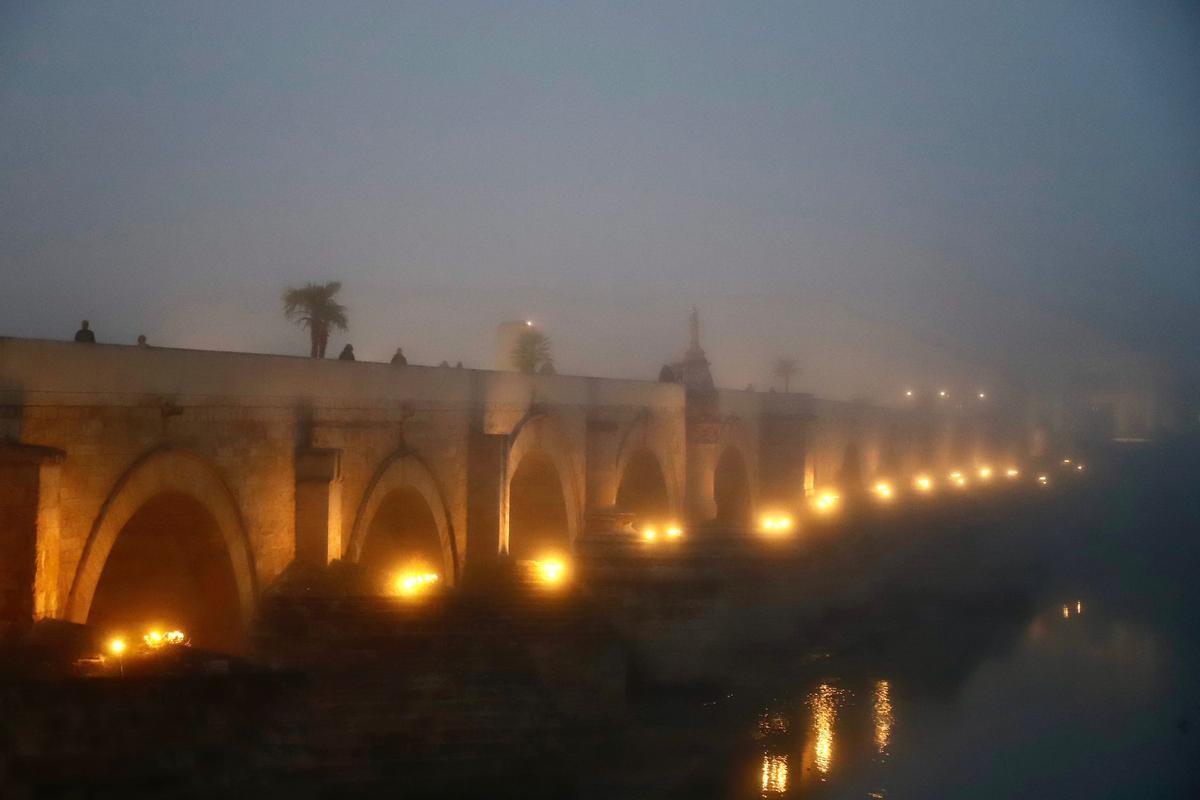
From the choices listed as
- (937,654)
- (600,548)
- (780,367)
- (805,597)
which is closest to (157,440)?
(600,548)

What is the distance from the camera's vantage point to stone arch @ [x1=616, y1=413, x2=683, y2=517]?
79.4ft

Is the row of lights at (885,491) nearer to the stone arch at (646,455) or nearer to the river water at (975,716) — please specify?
the stone arch at (646,455)

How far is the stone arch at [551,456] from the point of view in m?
19.0

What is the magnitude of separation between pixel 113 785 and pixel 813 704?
11.5 m

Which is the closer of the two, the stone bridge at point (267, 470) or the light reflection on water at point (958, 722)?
the stone bridge at point (267, 470)

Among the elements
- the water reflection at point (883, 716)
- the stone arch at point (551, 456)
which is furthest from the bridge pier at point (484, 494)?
the water reflection at point (883, 716)

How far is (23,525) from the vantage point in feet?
27.5

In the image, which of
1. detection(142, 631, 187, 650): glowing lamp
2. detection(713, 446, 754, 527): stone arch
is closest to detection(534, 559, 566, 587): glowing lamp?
detection(142, 631, 187, 650): glowing lamp

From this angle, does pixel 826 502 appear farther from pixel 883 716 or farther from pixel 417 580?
pixel 417 580

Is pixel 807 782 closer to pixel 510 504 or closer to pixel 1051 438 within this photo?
pixel 510 504

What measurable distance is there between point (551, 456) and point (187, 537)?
980cm

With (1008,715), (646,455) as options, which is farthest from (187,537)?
(646,455)

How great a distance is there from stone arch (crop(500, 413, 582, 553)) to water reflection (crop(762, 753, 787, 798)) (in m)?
6.54

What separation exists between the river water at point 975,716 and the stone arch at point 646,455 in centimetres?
651
